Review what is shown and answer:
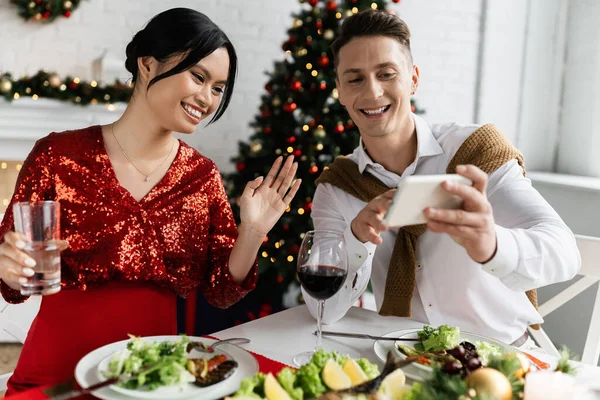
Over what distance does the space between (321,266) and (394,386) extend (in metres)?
0.37

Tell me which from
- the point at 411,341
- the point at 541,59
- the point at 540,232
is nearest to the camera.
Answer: the point at 411,341

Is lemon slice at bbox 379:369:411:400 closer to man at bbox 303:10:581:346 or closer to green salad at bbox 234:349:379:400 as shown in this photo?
green salad at bbox 234:349:379:400

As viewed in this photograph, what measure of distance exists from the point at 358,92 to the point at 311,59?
1.27 metres

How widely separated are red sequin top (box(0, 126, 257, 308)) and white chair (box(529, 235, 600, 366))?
921 mm

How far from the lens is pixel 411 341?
50.2 inches

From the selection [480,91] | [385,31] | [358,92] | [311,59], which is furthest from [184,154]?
[480,91]

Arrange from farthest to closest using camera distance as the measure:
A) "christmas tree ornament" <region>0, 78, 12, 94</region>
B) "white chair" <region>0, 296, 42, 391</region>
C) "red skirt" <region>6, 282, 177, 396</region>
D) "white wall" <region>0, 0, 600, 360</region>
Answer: "white wall" <region>0, 0, 600, 360</region> → "christmas tree ornament" <region>0, 78, 12, 94</region> → "white chair" <region>0, 296, 42, 391</region> → "red skirt" <region>6, 282, 177, 396</region>

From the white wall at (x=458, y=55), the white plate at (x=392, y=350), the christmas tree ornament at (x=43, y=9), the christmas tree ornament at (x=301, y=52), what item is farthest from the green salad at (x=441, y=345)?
the christmas tree ornament at (x=43, y=9)

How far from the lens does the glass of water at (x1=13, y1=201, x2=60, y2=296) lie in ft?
3.52

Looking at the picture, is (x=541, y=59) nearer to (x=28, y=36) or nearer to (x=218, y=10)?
(x=218, y=10)

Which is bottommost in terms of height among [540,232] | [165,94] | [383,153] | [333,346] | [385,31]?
[333,346]

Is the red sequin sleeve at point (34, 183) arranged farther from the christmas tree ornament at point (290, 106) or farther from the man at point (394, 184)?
the christmas tree ornament at point (290, 106)

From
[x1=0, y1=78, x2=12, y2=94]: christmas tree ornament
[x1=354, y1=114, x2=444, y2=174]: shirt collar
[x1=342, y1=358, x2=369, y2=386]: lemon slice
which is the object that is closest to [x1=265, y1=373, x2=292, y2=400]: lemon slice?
[x1=342, y1=358, x2=369, y2=386]: lemon slice

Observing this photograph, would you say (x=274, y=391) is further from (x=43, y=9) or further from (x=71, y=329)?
(x=43, y=9)
